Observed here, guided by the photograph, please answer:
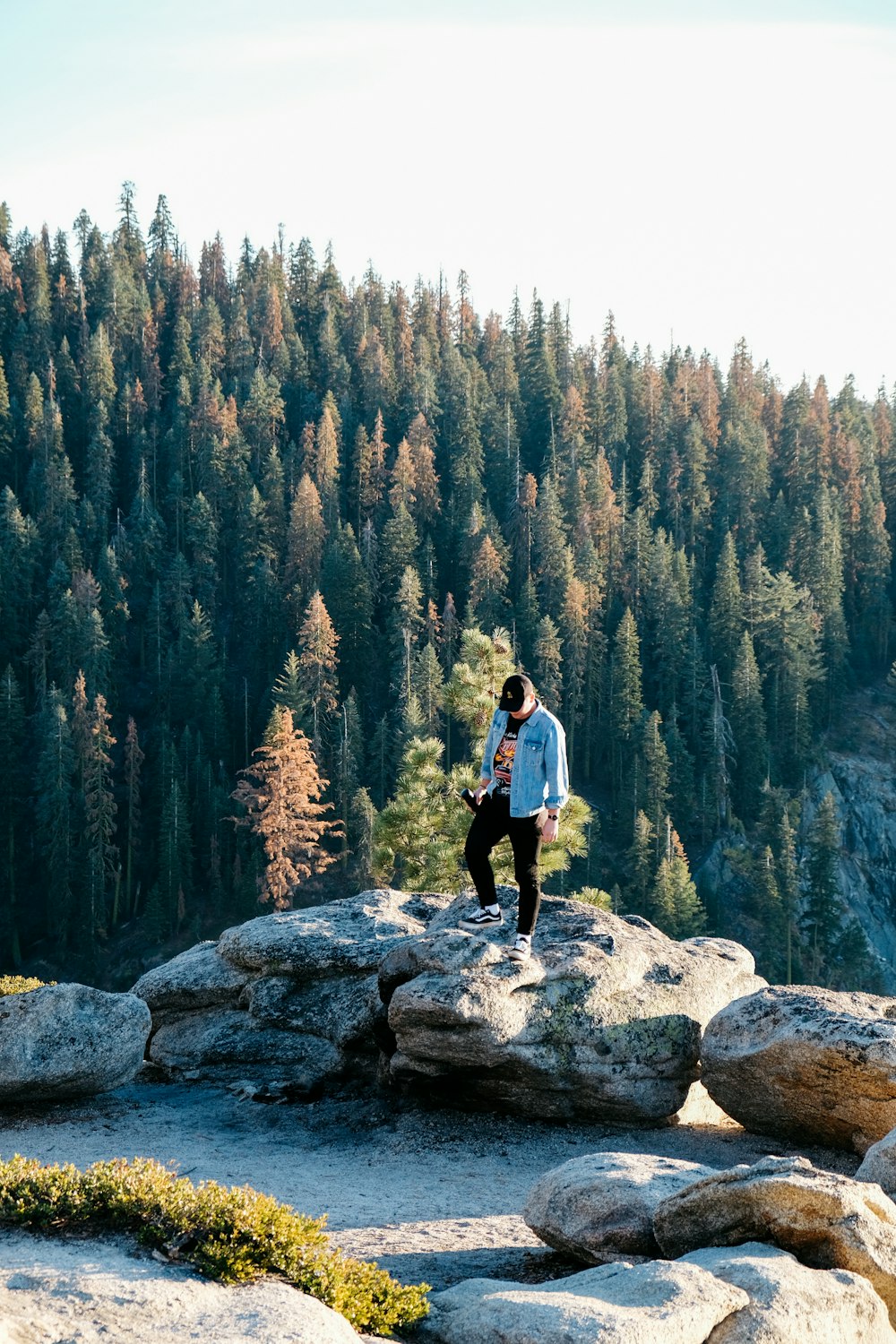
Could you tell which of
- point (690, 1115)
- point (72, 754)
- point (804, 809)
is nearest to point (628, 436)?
point (804, 809)

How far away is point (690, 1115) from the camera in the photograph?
1182 cm

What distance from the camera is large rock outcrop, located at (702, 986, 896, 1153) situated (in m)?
10.3

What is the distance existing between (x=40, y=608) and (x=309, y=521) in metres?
23.0

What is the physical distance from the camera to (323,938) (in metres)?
13.5

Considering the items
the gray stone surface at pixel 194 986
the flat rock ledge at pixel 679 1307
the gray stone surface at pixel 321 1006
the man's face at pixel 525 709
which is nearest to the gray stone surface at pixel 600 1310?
the flat rock ledge at pixel 679 1307

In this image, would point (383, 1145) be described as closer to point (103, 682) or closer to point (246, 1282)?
point (246, 1282)

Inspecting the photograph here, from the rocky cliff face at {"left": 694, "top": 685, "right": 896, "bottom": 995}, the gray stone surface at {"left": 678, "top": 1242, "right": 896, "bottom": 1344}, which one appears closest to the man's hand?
the gray stone surface at {"left": 678, "top": 1242, "right": 896, "bottom": 1344}

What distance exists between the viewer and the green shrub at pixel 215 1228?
22.1 feet

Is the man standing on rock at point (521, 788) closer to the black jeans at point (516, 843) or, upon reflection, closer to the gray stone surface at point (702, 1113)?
the black jeans at point (516, 843)

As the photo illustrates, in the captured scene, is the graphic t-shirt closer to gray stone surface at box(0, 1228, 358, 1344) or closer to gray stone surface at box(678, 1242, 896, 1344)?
gray stone surface at box(678, 1242, 896, 1344)

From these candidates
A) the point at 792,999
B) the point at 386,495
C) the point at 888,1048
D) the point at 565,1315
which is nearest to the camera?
the point at 565,1315

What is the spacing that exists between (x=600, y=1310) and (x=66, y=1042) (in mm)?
6671

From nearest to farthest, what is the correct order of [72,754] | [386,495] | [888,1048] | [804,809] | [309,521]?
1. [888,1048]
2. [72,754]
3. [804,809]
4. [309,521]
5. [386,495]

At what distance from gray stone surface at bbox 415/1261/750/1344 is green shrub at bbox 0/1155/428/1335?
1.04ft
